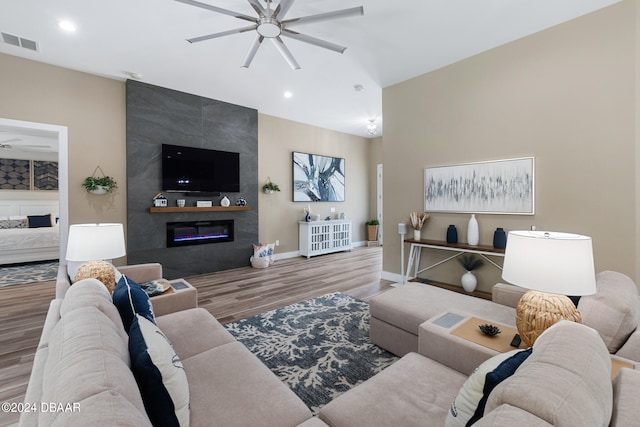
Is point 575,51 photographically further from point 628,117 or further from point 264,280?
point 264,280

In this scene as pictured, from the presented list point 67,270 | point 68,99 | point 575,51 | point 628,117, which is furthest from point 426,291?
point 68,99

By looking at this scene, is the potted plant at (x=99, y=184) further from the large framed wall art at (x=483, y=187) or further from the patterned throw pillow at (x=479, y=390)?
the patterned throw pillow at (x=479, y=390)

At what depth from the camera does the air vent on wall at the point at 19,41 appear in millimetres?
3049

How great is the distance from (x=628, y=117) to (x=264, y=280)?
15.3 ft

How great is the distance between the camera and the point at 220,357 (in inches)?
58.2

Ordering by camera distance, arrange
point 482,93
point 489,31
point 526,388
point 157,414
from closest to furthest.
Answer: point 526,388 < point 157,414 < point 489,31 < point 482,93

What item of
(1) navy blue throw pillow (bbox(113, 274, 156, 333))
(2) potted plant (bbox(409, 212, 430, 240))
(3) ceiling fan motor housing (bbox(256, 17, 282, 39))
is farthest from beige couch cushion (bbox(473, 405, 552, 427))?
(2) potted plant (bbox(409, 212, 430, 240))

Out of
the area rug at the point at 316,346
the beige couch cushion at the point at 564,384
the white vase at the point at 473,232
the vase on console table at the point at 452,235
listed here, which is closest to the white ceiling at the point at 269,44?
the white vase at the point at 473,232

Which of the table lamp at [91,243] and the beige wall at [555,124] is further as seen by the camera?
the beige wall at [555,124]

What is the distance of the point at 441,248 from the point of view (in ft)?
12.0

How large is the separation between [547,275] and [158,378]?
1.72 metres

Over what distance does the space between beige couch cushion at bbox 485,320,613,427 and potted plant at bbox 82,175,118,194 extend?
484 centimetres

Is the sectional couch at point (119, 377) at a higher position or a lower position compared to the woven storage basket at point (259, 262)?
higher

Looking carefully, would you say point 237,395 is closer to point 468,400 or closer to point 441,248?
point 468,400
